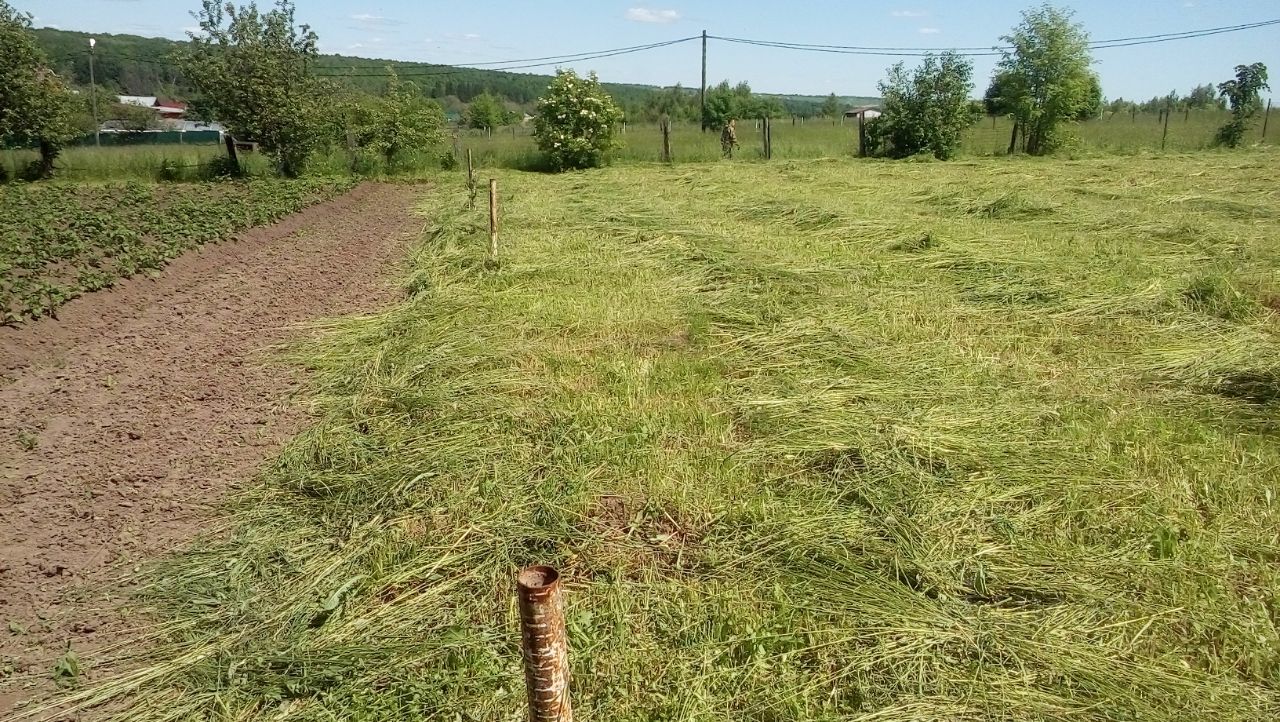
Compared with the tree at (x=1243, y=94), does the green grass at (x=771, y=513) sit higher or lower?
lower

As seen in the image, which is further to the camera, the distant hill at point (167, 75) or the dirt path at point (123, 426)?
the distant hill at point (167, 75)

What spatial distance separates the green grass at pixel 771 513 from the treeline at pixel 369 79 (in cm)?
1871

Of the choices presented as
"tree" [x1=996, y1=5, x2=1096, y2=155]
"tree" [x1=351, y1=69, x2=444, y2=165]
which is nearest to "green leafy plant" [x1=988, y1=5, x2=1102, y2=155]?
"tree" [x1=996, y1=5, x2=1096, y2=155]

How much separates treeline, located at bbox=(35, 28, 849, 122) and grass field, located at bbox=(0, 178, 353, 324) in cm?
681

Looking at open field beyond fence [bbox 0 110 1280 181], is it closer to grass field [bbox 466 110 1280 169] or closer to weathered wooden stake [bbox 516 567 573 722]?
grass field [bbox 466 110 1280 169]

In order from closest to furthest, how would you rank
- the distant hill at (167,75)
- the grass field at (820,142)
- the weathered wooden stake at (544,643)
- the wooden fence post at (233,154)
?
the weathered wooden stake at (544,643) < the wooden fence post at (233,154) < the grass field at (820,142) < the distant hill at (167,75)

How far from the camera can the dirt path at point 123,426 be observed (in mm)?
2939

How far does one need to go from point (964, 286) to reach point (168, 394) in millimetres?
6694

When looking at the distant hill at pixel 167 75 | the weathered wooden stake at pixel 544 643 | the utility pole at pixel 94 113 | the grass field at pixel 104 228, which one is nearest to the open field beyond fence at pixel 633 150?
the grass field at pixel 104 228

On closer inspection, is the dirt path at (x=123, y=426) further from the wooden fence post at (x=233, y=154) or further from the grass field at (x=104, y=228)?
the wooden fence post at (x=233, y=154)

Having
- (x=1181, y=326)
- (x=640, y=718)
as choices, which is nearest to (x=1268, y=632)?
(x=640, y=718)

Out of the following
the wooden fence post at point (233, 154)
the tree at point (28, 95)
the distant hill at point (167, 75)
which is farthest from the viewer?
the distant hill at point (167, 75)

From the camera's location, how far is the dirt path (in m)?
2.94

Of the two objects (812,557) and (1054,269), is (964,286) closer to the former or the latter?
(1054,269)
